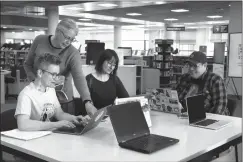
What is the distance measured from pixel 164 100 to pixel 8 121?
4.45ft

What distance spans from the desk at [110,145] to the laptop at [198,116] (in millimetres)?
77

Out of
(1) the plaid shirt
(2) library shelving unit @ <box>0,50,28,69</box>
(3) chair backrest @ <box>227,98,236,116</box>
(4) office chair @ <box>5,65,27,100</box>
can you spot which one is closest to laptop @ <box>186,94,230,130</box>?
(1) the plaid shirt

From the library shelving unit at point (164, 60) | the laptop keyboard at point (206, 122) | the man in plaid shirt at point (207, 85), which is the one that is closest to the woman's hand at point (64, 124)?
the laptop keyboard at point (206, 122)

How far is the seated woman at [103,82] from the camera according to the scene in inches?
127

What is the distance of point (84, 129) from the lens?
6.71 ft

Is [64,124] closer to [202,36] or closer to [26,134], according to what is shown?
[26,134]

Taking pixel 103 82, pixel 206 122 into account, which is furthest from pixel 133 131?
pixel 103 82

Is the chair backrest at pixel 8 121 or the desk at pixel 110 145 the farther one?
the chair backrest at pixel 8 121

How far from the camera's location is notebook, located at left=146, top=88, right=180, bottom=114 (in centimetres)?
270

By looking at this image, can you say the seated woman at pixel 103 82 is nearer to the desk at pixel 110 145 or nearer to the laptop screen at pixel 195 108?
the desk at pixel 110 145

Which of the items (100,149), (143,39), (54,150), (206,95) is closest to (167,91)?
(206,95)

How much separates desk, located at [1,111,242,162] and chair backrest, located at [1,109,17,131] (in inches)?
13.1

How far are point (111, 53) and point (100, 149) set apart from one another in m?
1.63

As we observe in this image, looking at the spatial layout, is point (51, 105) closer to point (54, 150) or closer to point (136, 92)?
point (54, 150)
